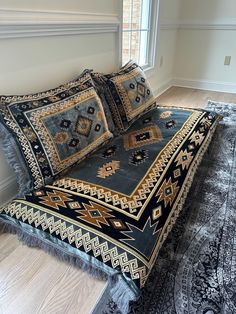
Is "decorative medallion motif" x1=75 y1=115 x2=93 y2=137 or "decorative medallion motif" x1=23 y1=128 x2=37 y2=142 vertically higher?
"decorative medallion motif" x1=23 y1=128 x2=37 y2=142

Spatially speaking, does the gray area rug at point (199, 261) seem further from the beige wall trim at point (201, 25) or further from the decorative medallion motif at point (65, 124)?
the beige wall trim at point (201, 25)

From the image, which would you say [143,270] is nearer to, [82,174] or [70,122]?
[82,174]

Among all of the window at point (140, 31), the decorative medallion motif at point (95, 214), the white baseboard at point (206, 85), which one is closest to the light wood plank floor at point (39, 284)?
the decorative medallion motif at point (95, 214)

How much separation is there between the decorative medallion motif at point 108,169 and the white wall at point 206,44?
112 inches

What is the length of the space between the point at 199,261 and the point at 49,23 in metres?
1.35

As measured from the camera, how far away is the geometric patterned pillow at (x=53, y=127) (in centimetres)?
105

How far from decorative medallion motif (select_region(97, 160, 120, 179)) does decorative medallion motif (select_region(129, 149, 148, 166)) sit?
0.08m

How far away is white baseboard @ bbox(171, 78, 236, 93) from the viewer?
3453 millimetres

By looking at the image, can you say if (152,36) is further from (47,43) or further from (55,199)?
(55,199)

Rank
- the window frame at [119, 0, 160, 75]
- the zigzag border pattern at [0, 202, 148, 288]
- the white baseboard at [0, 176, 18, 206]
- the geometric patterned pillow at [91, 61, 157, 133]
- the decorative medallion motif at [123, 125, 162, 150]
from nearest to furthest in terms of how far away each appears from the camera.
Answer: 1. the zigzag border pattern at [0, 202, 148, 288]
2. the white baseboard at [0, 176, 18, 206]
3. the decorative medallion motif at [123, 125, 162, 150]
4. the geometric patterned pillow at [91, 61, 157, 133]
5. the window frame at [119, 0, 160, 75]

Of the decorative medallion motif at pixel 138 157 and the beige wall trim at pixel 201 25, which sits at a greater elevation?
the beige wall trim at pixel 201 25

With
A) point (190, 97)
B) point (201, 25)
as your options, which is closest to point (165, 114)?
point (190, 97)

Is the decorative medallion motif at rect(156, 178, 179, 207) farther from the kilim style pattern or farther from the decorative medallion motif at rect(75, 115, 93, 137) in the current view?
the decorative medallion motif at rect(75, 115, 93, 137)

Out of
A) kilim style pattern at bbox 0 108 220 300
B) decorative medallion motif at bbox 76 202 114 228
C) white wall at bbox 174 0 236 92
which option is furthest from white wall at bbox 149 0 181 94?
decorative medallion motif at bbox 76 202 114 228
